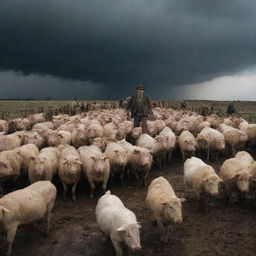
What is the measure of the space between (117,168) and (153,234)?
394 cm

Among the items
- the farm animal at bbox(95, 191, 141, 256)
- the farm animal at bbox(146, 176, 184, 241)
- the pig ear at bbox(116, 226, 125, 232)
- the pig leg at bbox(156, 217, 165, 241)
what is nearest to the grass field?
the farm animal at bbox(146, 176, 184, 241)

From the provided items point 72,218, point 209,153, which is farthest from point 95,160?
point 209,153

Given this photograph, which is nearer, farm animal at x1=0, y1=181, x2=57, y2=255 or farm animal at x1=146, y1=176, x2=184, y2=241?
farm animal at x1=0, y1=181, x2=57, y2=255

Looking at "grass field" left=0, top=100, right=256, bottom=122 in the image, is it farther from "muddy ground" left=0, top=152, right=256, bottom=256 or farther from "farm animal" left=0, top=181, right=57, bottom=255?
"farm animal" left=0, top=181, right=57, bottom=255

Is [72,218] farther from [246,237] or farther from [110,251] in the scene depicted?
[246,237]

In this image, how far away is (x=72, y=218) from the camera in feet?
31.9

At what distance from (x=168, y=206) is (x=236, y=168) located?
140 inches

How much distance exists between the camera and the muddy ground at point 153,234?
789 cm

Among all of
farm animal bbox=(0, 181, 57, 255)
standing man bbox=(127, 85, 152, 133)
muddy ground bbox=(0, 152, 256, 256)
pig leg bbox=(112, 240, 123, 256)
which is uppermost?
standing man bbox=(127, 85, 152, 133)

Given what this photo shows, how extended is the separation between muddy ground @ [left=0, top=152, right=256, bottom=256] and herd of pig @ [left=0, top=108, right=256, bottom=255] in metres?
0.43

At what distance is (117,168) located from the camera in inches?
Answer: 483

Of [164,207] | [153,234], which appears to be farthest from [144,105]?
[164,207]

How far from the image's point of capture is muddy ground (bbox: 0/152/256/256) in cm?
789

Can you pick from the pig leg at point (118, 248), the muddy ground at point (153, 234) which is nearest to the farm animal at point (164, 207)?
the muddy ground at point (153, 234)
